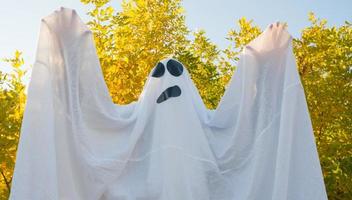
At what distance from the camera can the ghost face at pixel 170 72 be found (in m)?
3.05

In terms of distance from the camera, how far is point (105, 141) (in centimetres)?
302

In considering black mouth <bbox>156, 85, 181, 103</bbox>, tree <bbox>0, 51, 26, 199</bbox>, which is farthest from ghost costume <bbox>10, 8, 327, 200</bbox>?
tree <bbox>0, 51, 26, 199</bbox>

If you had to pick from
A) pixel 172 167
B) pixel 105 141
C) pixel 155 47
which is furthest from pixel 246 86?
pixel 155 47

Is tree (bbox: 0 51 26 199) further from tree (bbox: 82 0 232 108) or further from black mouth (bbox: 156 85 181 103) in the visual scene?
black mouth (bbox: 156 85 181 103)

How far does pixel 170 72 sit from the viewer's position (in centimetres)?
318

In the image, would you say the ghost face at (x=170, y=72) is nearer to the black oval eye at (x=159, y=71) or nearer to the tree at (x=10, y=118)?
the black oval eye at (x=159, y=71)

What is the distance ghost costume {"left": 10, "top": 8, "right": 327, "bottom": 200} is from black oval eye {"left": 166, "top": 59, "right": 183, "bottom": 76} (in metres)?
0.02

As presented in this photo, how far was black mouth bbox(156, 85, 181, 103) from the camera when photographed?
9.99 ft

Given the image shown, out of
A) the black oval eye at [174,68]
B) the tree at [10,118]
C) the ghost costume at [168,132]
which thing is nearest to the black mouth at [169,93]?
the ghost costume at [168,132]

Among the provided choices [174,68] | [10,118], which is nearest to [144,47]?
[10,118]

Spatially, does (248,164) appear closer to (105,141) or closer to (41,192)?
(105,141)

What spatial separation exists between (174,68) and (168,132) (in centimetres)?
50

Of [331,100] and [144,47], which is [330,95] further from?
[144,47]

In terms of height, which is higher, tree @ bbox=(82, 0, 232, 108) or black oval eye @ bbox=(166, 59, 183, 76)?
tree @ bbox=(82, 0, 232, 108)
